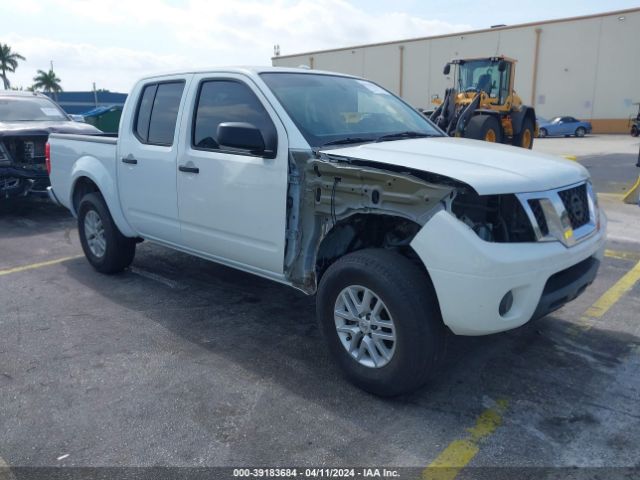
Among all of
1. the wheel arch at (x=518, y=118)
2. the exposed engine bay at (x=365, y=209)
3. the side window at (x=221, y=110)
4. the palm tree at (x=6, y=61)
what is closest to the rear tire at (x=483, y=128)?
the wheel arch at (x=518, y=118)

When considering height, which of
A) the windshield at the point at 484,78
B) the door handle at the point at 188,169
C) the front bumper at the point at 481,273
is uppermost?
the windshield at the point at 484,78

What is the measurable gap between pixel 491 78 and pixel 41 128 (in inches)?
538

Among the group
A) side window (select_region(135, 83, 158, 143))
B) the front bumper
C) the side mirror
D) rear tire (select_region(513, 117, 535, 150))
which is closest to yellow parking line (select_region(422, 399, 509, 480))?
the front bumper

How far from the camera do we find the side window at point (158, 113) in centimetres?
461

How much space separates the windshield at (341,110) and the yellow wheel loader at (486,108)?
10.1m

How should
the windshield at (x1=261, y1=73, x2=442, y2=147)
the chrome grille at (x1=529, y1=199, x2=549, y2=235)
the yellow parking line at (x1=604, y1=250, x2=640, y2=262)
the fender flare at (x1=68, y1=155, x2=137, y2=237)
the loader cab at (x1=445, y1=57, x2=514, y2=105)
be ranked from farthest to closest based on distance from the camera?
the loader cab at (x1=445, y1=57, x2=514, y2=105) < the yellow parking line at (x1=604, y1=250, x2=640, y2=262) < the fender flare at (x1=68, y1=155, x2=137, y2=237) < the windshield at (x1=261, y1=73, x2=442, y2=147) < the chrome grille at (x1=529, y1=199, x2=549, y2=235)

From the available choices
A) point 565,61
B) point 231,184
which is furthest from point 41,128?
point 565,61

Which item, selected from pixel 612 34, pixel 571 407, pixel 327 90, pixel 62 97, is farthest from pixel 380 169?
pixel 62 97

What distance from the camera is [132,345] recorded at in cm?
406

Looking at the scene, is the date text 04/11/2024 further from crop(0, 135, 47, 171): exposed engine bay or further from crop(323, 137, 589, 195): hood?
crop(0, 135, 47, 171): exposed engine bay

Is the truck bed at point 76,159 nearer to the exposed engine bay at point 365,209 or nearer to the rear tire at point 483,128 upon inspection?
the exposed engine bay at point 365,209

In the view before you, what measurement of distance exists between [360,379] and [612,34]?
42.1 meters

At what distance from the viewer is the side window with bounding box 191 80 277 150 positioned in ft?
13.0

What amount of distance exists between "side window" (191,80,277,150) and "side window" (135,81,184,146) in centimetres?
31
